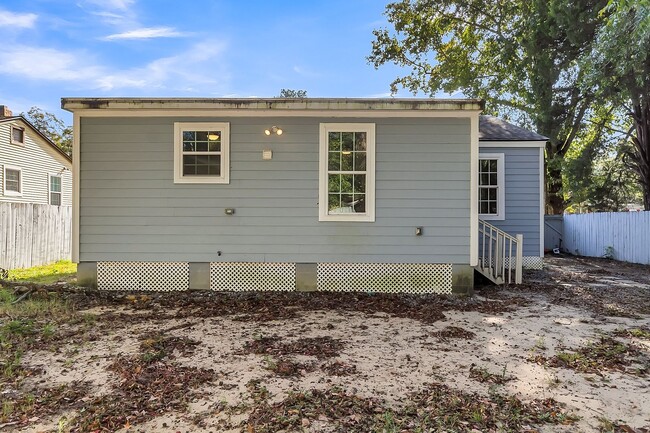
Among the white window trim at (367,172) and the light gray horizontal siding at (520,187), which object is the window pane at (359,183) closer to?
the white window trim at (367,172)

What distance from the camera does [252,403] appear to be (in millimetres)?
2602

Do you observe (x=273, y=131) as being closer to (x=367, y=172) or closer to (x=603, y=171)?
(x=367, y=172)

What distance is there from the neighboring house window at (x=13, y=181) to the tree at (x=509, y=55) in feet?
49.4

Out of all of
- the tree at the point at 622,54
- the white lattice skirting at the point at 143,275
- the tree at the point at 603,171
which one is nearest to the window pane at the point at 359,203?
the white lattice skirting at the point at 143,275

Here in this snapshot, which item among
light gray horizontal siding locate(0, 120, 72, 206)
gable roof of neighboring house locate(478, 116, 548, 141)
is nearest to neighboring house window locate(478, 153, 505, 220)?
gable roof of neighboring house locate(478, 116, 548, 141)

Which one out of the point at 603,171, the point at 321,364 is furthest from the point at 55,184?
the point at 603,171

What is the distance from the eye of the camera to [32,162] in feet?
44.0

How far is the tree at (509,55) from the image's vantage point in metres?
11.1

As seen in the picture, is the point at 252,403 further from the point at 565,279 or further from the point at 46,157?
the point at 46,157

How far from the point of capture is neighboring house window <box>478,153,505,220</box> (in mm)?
8594

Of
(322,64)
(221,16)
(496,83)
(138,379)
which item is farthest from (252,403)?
(322,64)

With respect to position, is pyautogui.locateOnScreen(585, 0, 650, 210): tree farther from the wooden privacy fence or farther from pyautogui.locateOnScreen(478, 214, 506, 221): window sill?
the wooden privacy fence

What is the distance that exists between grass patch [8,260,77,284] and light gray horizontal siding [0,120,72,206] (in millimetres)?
4504

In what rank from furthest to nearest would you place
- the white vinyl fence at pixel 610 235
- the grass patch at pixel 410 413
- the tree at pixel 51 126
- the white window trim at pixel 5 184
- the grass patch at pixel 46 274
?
the tree at pixel 51 126
the white window trim at pixel 5 184
the white vinyl fence at pixel 610 235
the grass patch at pixel 46 274
the grass patch at pixel 410 413
